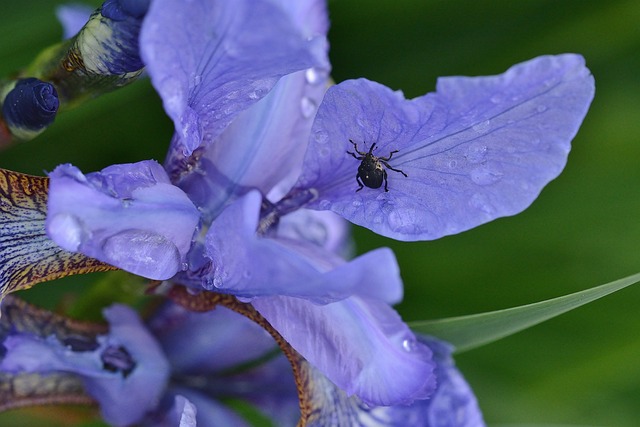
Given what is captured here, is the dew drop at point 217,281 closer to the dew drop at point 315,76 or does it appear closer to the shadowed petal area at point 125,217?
the shadowed petal area at point 125,217

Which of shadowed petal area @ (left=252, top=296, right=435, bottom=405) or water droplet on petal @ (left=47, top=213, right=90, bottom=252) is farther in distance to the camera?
shadowed petal area @ (left=252, top=296, right=435, bottom=405)

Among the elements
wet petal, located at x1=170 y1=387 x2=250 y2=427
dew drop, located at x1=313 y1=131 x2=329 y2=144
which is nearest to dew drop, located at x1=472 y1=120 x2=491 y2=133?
dew drop, located at x1=313 y1=131 x2=329 y2=144

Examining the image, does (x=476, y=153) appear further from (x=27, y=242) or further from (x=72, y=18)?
(x=72, y=18)

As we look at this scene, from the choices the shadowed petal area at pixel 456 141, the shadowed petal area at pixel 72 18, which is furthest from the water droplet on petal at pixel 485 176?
the shadowed petal area at pixel 72 18

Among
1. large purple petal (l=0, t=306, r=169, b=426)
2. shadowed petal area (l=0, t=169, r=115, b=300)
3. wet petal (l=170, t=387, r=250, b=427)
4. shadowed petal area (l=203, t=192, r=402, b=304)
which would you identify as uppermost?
shadowed petal area (l=203, t=192, r=402, b=304)

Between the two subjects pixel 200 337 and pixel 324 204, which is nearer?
pixel 324 204

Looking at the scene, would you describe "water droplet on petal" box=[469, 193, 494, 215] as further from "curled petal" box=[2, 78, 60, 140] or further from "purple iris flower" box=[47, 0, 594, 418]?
"curled petal" box=[2, 78, 60, 140]

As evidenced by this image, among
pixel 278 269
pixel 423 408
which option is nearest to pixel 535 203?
pixel 423 408
